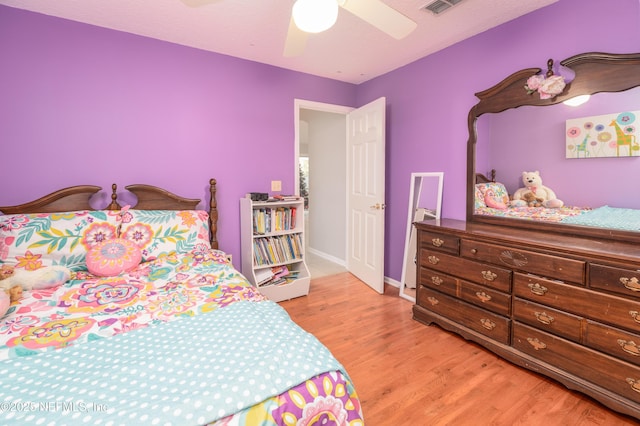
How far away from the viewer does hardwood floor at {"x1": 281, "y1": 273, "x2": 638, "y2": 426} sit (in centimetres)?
161

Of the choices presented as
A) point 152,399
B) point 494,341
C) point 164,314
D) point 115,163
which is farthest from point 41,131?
point 494,341

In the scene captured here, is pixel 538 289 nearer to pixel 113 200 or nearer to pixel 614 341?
pixel 614 341

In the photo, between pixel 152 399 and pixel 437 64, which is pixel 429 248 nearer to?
A: pixel 437 64

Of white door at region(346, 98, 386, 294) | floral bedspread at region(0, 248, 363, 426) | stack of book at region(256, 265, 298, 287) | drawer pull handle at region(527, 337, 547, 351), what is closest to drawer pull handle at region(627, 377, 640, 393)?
drawer pull handle at region(527, 337, 547, 351)

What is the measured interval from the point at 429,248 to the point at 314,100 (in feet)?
6.95

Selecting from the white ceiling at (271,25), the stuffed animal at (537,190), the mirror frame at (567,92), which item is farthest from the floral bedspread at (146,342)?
the stuffed animal at (537,190)

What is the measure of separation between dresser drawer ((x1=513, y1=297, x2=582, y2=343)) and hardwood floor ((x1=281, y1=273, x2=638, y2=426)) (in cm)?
34

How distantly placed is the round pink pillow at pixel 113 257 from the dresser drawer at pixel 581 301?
8.25 ft

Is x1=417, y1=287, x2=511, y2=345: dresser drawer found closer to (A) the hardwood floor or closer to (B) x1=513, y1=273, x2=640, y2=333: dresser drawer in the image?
(A) the hardwood floor

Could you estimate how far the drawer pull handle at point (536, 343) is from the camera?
6.08 feet

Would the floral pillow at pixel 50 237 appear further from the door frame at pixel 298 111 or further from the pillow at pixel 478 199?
the pillow at pixel 478 199

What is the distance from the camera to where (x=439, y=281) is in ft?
8.12

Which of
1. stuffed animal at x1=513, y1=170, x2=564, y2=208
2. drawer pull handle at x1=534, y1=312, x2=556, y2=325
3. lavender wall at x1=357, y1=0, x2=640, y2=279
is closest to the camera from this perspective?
drawer pull handle at x1=534, y1=312, x2=556, y2=325

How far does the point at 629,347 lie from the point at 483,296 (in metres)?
0.74
